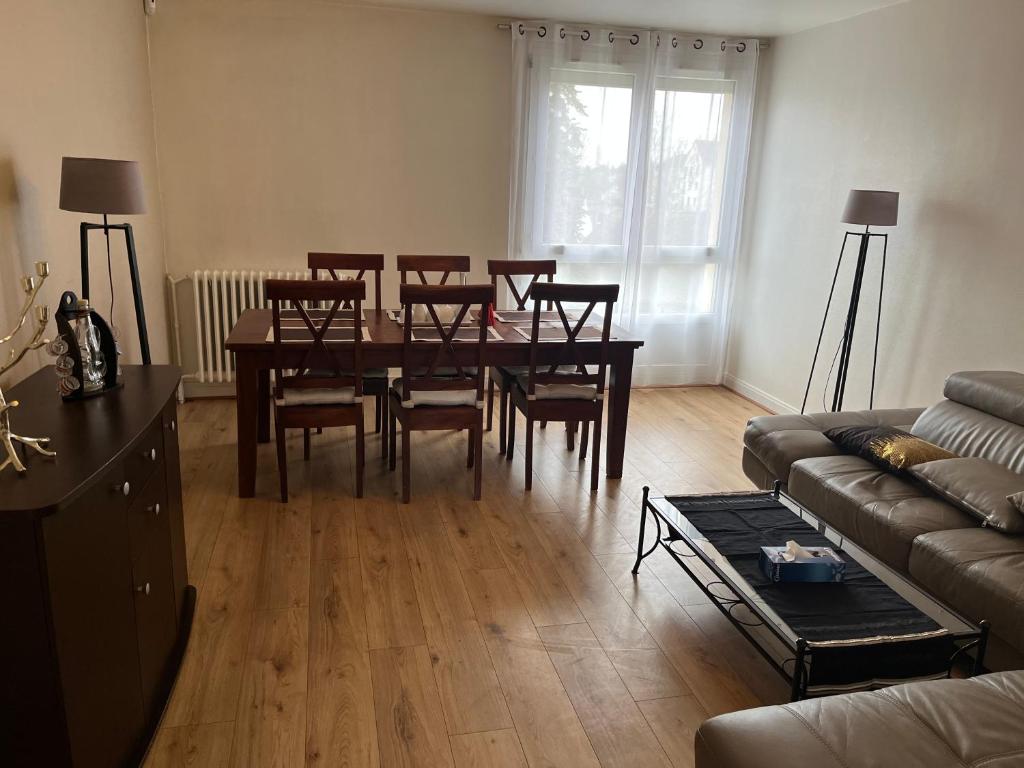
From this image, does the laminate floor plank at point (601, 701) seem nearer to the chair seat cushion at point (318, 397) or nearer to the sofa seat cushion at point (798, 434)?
the sofa seat cushion at point (798, 434)

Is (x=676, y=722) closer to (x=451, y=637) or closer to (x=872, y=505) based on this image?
(x=451, y=637)

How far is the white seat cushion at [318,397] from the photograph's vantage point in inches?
132

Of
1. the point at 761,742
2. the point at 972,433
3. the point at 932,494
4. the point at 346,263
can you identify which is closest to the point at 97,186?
the point at 346,263

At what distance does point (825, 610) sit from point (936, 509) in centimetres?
81

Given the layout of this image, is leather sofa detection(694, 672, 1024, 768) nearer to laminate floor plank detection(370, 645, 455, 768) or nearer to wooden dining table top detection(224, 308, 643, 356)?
laminate floor plank detection(370, 645, 455, 768)

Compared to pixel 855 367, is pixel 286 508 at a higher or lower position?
lower

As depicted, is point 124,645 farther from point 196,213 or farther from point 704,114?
point 704,114

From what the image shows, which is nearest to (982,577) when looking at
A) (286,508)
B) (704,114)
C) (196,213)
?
(286,508)

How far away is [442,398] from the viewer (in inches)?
138

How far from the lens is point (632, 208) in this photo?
209 inches

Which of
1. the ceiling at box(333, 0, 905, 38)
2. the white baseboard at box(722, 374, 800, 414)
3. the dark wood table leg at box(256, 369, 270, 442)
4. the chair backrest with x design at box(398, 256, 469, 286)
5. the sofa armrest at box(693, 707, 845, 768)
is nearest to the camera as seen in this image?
the sofa armrest at box(693, 707, 845, 768)

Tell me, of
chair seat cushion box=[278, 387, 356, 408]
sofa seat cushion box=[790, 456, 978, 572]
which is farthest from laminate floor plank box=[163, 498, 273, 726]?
sofa seat cushion box=[790, 456, 978, 572]

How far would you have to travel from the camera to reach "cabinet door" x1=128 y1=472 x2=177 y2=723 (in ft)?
6.46

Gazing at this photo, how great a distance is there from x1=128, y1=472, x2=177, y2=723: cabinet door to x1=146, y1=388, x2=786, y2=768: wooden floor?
0.10 m
